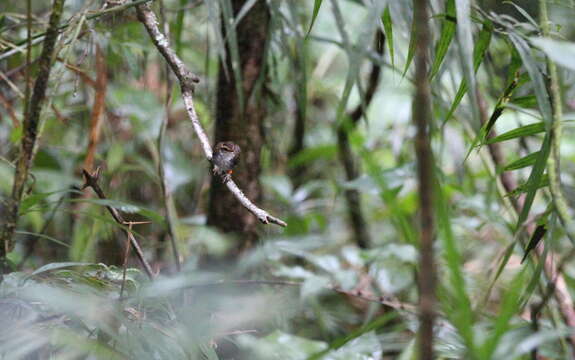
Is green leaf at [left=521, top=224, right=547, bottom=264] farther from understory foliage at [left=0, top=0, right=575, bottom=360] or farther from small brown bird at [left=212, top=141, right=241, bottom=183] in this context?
small brown bird at [left=212, top=141, right=241, bottom=183]

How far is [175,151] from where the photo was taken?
164 centimetres

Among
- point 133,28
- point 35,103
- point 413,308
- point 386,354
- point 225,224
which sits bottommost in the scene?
point 386,354

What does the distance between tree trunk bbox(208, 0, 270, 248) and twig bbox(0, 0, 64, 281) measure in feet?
1.44

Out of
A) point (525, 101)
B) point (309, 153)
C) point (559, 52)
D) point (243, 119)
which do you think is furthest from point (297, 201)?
point (559, 52)

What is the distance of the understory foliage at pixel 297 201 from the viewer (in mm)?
519

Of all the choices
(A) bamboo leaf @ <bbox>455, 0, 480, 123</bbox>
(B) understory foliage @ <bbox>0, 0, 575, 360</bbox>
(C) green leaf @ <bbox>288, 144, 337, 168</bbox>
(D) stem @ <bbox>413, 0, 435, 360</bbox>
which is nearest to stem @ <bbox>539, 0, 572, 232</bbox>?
(B) understory foliage @ <bbox>0, 0, 575, 360</bbox>

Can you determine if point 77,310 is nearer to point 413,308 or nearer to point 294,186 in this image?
point 413,308

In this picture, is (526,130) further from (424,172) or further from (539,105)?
(424,172)

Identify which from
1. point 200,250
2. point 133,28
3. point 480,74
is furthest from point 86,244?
point 480,74

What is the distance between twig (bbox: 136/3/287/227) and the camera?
464mm

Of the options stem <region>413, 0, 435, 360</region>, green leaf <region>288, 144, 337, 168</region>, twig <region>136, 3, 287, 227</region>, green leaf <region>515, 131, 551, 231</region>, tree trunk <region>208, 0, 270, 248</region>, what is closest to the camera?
stem <region>413, 0, 435, 360</region>

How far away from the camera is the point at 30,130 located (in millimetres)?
578

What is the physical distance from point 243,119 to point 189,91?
456 millimetres

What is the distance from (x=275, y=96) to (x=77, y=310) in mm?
763
